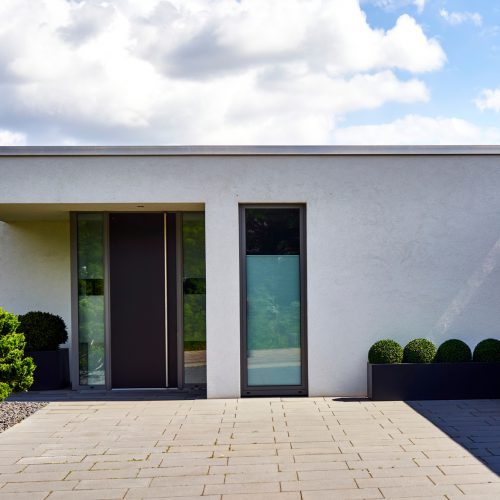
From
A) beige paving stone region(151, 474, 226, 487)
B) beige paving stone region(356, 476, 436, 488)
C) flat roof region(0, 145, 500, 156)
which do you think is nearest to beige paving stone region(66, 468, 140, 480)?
beige paving stone region(151, 474, 226, 487)

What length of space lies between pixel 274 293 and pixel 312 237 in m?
0.98

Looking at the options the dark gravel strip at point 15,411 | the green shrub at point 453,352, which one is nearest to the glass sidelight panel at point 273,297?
the green shrub at point 453,352

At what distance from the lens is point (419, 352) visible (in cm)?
870

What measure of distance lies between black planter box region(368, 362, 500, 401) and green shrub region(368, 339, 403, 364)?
8 cm

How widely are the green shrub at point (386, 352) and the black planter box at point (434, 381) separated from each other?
8 cm

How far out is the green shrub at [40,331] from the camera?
991cm

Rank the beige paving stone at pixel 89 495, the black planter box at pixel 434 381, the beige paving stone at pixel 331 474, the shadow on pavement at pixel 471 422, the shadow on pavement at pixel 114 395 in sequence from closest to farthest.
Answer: the beige paving stone at pixel 89 495, the beige paving stone at pixel 331 474, the shadow on pavement at pixel 471 422, the black planter box at pixel 434 381, the shadow on pavement at pixel 114 395

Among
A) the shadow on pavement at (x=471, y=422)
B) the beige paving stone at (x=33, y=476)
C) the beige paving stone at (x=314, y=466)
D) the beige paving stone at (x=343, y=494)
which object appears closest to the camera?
the beige paving stone at (x=343, y=494)

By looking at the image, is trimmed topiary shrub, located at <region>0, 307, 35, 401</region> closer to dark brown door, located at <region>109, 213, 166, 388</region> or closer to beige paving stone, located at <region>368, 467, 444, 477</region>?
dark brown door, located at <region>109, 213, 166, 388</region>

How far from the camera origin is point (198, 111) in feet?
41.8

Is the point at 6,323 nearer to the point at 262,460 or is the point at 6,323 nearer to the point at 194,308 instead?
the point at 194,308

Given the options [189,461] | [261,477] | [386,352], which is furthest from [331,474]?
[386,352]

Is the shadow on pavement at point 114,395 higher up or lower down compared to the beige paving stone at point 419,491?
lower down

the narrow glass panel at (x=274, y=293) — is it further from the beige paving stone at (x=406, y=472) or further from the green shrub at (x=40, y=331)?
the beige paving stone at (x=406, y=472)
